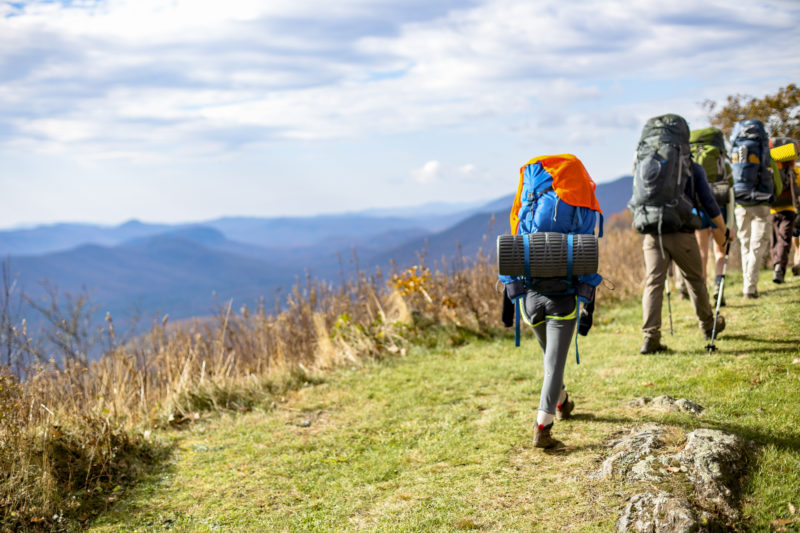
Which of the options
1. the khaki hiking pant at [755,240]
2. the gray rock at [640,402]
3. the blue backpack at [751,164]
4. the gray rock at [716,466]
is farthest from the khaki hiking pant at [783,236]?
the gray rock at [716,466]

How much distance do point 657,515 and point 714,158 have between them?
550 centimetres

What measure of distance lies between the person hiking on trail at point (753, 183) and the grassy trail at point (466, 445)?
85cm

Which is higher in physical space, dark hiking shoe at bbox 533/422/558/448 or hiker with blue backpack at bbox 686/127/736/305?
hiker with blue backpack at bbox 686/127/736/305

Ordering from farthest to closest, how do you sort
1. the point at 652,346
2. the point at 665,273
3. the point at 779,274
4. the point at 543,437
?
the point at 779,274 → the point at 652,346 → the point at 665,273 → the point at 543,437

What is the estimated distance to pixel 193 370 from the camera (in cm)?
773

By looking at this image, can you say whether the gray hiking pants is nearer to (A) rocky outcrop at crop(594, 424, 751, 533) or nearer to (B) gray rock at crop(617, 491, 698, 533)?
(A) rocky outcrop at crop(594, 424, 751, 533)

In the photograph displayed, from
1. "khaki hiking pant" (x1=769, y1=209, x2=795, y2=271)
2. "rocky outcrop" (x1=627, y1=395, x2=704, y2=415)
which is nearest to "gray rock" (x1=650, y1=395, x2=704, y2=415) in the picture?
"rocky outcrop" (x1=627, y1=395, x2=704, y2=415)

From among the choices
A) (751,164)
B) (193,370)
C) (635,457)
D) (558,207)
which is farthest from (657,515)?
(751,164)

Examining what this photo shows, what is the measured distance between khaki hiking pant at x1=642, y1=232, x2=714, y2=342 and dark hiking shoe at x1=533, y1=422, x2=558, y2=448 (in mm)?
2342

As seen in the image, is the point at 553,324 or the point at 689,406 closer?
the point at 553,324

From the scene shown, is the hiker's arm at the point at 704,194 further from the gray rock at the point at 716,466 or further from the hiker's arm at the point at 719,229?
the gray rock at the point at 716,466

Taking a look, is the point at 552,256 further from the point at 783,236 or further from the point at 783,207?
the point at 783,236

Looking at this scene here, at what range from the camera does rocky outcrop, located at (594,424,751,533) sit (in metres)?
3.25

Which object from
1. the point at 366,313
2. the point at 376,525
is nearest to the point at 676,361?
the point at 376,525
